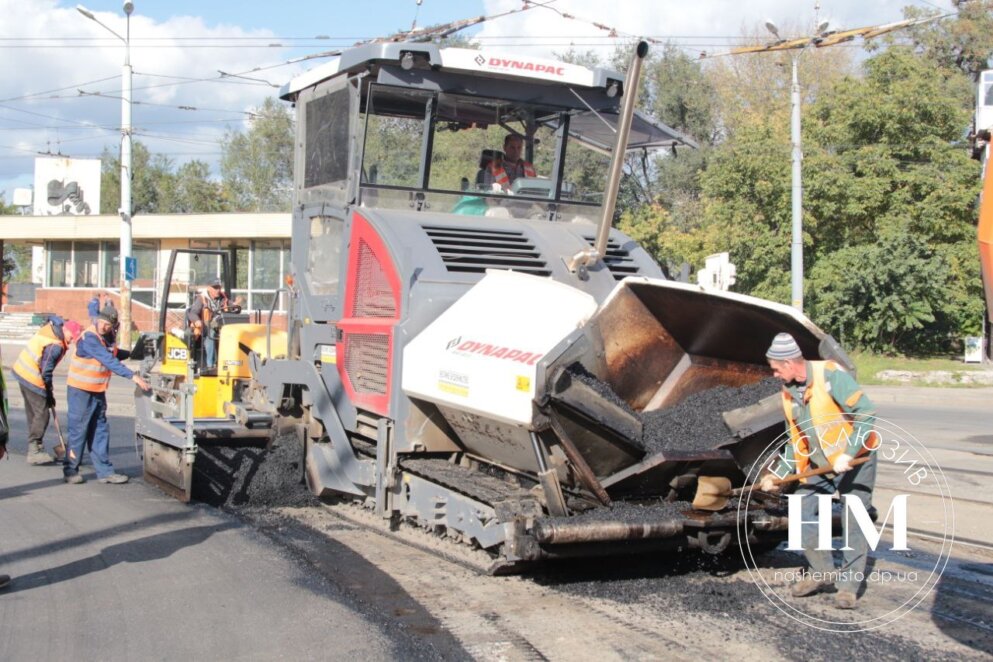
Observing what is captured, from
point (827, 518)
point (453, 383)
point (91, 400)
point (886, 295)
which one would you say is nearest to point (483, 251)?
point (453, 383)

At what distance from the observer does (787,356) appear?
5.28m

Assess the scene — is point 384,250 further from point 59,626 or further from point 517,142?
point 59,626

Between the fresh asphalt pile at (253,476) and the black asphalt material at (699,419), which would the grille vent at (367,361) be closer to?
the fresh asphalt pile at (253,476)

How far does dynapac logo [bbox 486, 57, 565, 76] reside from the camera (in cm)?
730

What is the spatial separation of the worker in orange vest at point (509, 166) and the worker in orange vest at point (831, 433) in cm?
292

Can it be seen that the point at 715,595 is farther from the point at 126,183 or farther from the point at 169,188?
the point at 169,188

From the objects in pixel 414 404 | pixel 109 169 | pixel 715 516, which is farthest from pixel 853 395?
pixel 109 169

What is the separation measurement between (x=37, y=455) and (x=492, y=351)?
6777mm

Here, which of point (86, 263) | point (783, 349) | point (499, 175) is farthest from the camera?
point (86, 263)

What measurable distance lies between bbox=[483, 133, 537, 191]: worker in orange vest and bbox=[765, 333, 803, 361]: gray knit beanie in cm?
300

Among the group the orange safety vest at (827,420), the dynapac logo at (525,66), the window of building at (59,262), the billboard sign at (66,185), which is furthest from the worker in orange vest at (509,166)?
the billboard sign at (66,185)

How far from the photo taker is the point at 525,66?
7.42 metres

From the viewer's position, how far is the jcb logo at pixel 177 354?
1027cm

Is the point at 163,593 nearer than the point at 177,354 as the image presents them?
Yes
